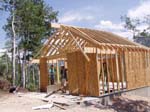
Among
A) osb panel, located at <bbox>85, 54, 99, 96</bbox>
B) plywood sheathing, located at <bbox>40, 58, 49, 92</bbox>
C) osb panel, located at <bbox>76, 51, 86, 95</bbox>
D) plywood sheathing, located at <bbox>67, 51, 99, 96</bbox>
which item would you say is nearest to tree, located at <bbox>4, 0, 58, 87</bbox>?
plywood sheathing, located at <bbox>40, 58, 49, 92</bbox>

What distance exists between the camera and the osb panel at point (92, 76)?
44.4 ft

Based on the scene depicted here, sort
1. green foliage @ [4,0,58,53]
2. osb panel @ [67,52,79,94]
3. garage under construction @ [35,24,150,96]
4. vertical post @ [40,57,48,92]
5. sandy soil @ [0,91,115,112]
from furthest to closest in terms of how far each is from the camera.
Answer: green foliage @ [4,0,58,53] → vertical post @ [40,57,48,92] → osb panel @ [67,52,79,94] → garage under construction @ [35,24,150,96] → sandy soil @ [0,91,115,112]

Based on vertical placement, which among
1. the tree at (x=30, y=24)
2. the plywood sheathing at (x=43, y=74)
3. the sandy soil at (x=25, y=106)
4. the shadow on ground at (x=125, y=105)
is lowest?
the shadow on ground at (x=125, y=105)

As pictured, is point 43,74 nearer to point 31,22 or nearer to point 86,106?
point 86,106

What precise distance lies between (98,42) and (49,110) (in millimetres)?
4260

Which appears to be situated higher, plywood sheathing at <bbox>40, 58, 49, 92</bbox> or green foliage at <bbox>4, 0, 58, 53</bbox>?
green foliage at <bbox>4, 0, 58, 53</bbox>

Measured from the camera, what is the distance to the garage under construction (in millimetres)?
13758

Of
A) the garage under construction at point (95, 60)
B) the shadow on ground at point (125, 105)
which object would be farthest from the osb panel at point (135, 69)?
the shadow on ground at point (125, 105)

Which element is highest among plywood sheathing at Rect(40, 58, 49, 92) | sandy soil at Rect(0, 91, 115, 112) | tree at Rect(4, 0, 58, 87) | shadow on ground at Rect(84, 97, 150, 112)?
tree at Rect(4, 0, 58, 87)

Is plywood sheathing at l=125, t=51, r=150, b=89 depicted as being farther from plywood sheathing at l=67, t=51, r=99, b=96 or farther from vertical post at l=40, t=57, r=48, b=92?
vertical post at l=40, t=57, r=48, b=92

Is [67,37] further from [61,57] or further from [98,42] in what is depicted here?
[98,42]

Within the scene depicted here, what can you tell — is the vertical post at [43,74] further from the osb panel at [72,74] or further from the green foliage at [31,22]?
the green foliage at [31,22]

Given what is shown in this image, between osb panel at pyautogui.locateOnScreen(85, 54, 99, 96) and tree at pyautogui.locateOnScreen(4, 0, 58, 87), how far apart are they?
13.3 m

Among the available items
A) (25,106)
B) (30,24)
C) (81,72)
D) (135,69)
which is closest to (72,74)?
(81,72)
